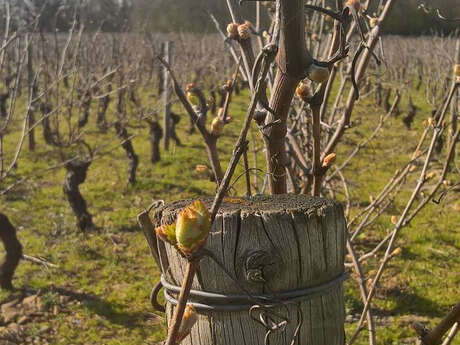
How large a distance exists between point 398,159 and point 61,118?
7870mm

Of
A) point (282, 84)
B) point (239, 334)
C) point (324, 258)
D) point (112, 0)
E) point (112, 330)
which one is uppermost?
point (112, 0)

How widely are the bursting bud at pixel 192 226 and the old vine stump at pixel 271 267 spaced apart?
39cm

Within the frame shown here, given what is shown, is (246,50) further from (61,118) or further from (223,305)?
(61,118)

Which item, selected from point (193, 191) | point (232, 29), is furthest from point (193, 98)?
point (193, 191)

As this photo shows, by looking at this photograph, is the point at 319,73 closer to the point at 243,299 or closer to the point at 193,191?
the point at 243,299

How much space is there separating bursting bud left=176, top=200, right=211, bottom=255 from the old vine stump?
39 centimetres

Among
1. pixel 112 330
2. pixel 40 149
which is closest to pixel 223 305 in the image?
pixel 112 330

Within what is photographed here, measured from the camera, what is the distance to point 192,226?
0.66m

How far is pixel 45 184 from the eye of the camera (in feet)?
26.7

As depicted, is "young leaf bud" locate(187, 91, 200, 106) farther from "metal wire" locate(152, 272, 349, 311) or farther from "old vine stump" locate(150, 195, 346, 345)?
"metal wire" locate(152, 272, 349, 311)

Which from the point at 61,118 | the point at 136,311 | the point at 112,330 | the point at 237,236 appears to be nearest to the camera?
the point at 237,236

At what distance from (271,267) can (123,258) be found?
184 inches

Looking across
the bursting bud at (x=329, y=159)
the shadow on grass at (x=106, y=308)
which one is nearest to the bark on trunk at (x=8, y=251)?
the shadow on grass at (x=106, y=308)

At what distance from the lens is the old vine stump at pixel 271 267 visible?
3.47ft
